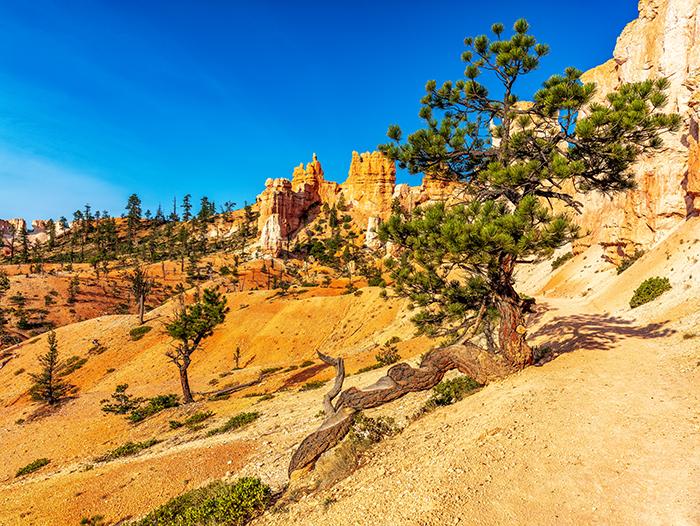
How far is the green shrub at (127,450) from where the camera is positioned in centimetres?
1609

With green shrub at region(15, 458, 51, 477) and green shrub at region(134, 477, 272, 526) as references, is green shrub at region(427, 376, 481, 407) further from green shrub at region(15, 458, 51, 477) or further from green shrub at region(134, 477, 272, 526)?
green shrub at region(15, 458, 51, 477)

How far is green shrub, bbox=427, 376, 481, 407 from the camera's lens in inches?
421

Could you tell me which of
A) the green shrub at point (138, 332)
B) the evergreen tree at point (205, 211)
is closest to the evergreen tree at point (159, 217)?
the evergreen tree at point (205, 211)

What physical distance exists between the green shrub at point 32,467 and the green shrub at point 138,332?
30.6m

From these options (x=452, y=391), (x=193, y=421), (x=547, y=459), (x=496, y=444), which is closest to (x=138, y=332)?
(x=193, y=421)

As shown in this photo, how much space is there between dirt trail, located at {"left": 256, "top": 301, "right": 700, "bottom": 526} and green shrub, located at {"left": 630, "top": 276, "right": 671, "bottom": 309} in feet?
37.3

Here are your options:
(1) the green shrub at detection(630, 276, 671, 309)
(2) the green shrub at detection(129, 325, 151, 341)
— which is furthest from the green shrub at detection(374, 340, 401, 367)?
(2) the green shrub at detection(129, 325, 151, 341)

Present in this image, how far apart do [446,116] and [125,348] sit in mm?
47618

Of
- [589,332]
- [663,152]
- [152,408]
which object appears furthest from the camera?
[152,408]

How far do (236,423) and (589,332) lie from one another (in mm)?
16594

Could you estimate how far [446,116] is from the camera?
1145 cm

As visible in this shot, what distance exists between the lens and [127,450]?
54.0 ft

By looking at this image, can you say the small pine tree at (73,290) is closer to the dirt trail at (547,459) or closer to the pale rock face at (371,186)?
the dirt trail at (547,459)

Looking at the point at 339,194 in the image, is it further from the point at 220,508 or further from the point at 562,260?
the point at 220,508
